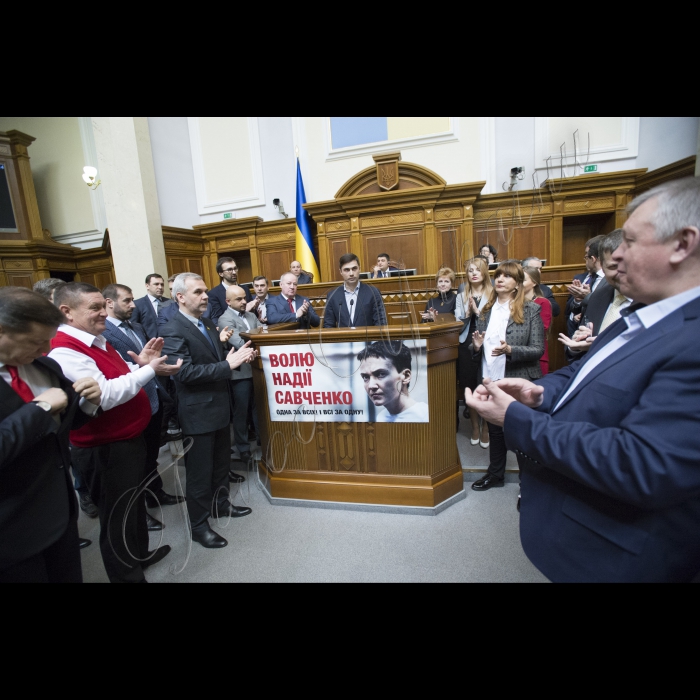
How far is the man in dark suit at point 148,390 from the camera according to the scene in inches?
90.7

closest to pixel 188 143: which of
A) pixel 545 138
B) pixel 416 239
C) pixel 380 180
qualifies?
pixel 380 180

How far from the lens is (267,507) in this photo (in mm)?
2459

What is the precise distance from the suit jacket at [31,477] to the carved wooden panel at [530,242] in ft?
22.9

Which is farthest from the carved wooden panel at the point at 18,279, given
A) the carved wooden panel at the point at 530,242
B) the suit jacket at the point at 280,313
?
the carved wooden panel at the point at 530,242

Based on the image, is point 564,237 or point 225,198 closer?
point 564,237

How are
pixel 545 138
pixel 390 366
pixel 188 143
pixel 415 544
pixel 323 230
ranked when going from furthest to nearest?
pixel 188 143 → pixel 323 230 → pixel 545 138 → pixel 390 366 → pixel 415 544

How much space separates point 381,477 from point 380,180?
5648 millimetres

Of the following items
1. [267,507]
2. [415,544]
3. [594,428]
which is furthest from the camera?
[267,507]

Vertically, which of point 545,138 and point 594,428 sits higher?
point 545,138

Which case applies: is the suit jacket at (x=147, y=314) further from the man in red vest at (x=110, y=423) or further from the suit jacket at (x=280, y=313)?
the man in red vest at (x=110, y=423)

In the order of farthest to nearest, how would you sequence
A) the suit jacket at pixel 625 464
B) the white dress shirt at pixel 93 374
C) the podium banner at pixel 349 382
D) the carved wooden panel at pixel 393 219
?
the carved wooden panel at pixel 393 219 < the podium banner at pixel 349 382 < the white dress shirt at pixel 93 374 < the suit jacket at pixel 625 464

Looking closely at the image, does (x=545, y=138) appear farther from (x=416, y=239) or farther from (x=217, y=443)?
(x=217, y=443)

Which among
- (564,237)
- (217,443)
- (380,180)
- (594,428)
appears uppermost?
(380,180)

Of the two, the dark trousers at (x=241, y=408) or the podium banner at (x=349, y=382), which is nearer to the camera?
the podium banner at (x=349, y=382)
